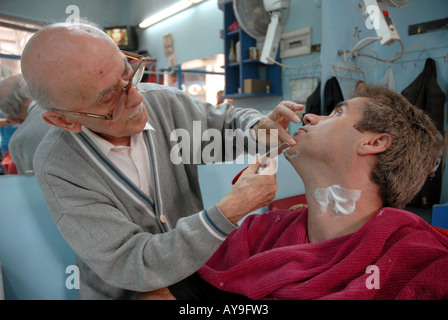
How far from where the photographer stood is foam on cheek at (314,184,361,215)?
3.66 feet

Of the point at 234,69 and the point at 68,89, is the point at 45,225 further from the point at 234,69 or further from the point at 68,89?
the point at 234,69

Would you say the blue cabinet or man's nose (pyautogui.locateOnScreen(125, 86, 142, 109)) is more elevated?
the blue cabinet

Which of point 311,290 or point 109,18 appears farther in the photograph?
point 109,18

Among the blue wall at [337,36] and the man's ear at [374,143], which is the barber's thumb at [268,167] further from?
the blue wall at [337,36]

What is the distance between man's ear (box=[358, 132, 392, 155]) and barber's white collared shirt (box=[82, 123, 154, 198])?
883 mm

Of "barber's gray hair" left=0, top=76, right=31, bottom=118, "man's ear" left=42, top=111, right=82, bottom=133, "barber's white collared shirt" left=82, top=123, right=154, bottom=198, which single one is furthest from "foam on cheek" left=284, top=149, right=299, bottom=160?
"barber's gray hair" left=0, top=76, right=31, bottom=118

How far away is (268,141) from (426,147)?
617 mm

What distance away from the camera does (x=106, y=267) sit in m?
1.00

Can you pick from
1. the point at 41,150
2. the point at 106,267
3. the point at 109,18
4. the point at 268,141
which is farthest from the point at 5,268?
the point at 268,141

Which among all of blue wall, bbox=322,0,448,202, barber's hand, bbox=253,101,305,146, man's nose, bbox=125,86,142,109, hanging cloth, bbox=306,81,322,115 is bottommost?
barber's hand, bbox=253,101,305,146

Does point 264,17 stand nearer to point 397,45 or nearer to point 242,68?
point 242,68

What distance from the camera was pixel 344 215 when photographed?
1.11 meters

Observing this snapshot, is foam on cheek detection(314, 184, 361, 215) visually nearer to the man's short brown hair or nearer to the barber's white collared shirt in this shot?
the man's short brown hair

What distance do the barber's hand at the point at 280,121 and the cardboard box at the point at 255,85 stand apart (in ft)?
9.52
